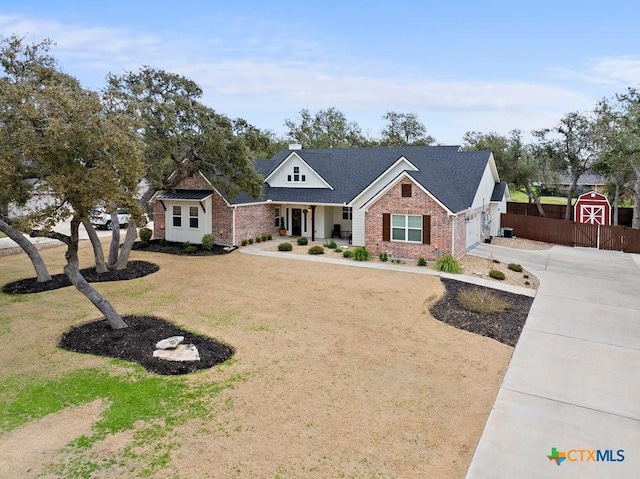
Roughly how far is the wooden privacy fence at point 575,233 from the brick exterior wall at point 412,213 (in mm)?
8618

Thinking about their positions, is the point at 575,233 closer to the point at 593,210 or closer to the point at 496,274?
the point at 593,210

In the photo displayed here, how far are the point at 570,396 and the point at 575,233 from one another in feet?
→ 67.9

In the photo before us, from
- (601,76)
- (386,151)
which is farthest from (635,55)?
(386,151)

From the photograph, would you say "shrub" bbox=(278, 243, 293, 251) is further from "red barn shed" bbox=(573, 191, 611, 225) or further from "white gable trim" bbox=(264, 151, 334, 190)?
"red barn shed" bbox=(573, 191, 611, 225)

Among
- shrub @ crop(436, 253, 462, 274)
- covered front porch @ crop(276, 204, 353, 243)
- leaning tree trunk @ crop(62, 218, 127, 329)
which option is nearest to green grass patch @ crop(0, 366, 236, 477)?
leaning tree trunk @ crop(62, 218, 127, 329)

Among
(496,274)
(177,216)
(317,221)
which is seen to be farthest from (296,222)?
(496,274)

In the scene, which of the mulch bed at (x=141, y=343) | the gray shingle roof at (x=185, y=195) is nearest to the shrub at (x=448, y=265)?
the mulch bed at (x=141, y=343)

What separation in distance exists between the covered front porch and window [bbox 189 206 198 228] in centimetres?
549

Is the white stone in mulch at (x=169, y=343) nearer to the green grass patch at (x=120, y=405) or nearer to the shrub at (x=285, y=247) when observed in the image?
the green grass patch at (x=120, y=405)

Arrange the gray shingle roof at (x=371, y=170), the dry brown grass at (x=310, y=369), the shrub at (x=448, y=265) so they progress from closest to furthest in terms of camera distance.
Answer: the dry brown grass at (x=310, y=369)
the shrub at (x=448, y=265)
the gray shingle roof at (x=371, y=170)

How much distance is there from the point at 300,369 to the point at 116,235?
1367cm

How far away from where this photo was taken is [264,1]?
16.7 meters

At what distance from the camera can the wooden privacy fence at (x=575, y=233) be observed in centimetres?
2353

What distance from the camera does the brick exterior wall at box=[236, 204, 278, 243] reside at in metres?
24.2
